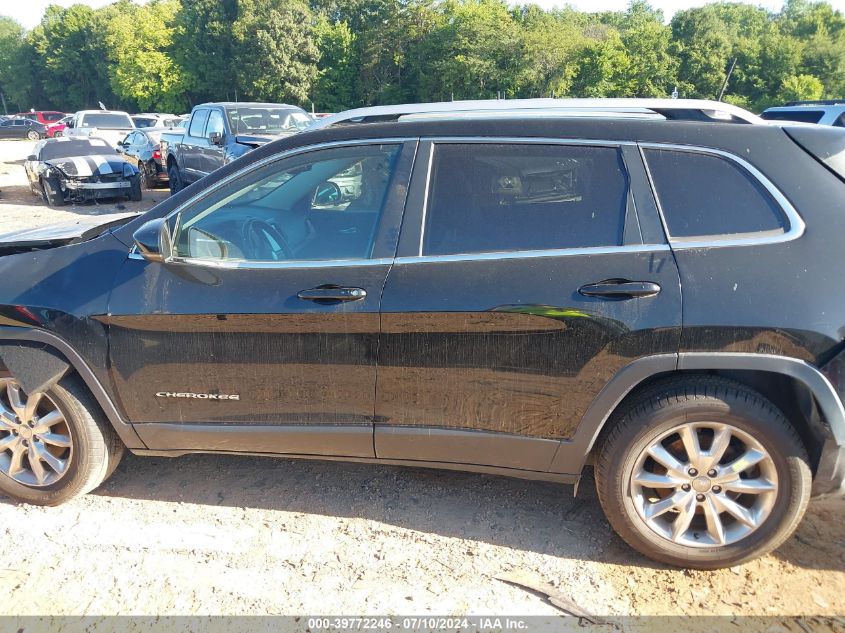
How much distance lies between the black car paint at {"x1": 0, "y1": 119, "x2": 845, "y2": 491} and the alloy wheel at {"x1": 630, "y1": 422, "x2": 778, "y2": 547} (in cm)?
26

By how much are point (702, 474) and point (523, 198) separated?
1.36m

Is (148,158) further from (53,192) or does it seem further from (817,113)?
(817,113)

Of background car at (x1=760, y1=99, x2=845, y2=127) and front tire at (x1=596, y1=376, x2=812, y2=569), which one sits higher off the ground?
background car at (x1=760, y1=99, x2=845, y2=127)

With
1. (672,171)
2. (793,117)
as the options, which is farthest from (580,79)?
(672,171)

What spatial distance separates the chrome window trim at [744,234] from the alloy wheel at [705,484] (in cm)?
72

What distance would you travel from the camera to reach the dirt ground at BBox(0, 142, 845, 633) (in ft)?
7.86

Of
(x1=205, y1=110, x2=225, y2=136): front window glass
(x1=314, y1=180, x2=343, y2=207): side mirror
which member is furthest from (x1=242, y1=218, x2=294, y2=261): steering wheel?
(x1=205, y1=110, x2=225, y2=136): front window glass

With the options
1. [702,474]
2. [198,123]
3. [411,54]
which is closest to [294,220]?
[702,474]

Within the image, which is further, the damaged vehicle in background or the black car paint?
the damaged vehicle in background

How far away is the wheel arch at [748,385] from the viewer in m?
2.23

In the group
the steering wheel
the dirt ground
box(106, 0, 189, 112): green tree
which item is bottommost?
the dirt ground

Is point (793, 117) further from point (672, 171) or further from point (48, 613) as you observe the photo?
point (48, 613)

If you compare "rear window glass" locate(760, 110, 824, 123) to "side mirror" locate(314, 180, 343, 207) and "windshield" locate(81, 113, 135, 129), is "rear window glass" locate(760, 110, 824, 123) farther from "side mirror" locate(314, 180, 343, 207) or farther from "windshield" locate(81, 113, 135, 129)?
"windshield" locate(81, 113, 135, 129)

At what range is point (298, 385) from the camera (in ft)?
8.64
